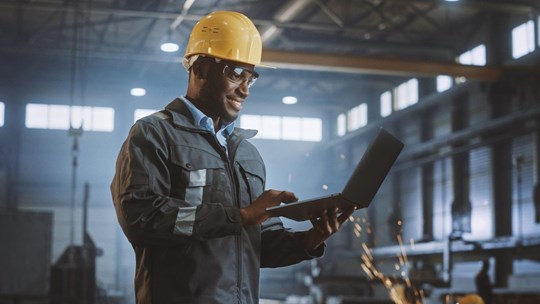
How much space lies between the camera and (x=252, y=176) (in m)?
2.93

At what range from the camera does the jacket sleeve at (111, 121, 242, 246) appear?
2.54 m

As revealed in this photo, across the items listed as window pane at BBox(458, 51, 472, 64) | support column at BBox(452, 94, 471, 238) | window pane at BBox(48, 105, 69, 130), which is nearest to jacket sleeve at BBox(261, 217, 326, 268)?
support column at BBox(452, 94, 471, 238)

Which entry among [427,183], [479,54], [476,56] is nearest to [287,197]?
[479,54]

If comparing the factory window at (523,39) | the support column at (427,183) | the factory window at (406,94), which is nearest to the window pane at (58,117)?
the factory window at (406,94)

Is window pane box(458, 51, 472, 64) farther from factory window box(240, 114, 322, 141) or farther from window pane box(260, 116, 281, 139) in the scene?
window pane box(260, 116, 281, 139)

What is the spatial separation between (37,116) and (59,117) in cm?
69

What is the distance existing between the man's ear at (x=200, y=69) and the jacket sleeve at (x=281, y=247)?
59cm

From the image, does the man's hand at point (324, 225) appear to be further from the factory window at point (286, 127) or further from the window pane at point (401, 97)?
the factory window at point (286, 127)

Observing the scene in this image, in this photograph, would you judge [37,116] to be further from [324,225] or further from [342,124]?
[324,225]

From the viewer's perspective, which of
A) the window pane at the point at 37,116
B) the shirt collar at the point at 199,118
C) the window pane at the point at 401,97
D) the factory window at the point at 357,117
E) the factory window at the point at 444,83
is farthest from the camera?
the factory window at the point at 357,117

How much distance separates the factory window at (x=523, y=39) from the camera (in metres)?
18.4

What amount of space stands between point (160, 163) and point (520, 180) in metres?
16.5

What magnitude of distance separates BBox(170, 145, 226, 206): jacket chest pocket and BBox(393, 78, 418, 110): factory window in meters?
21.2

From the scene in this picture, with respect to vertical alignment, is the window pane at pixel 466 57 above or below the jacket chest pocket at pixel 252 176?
above
